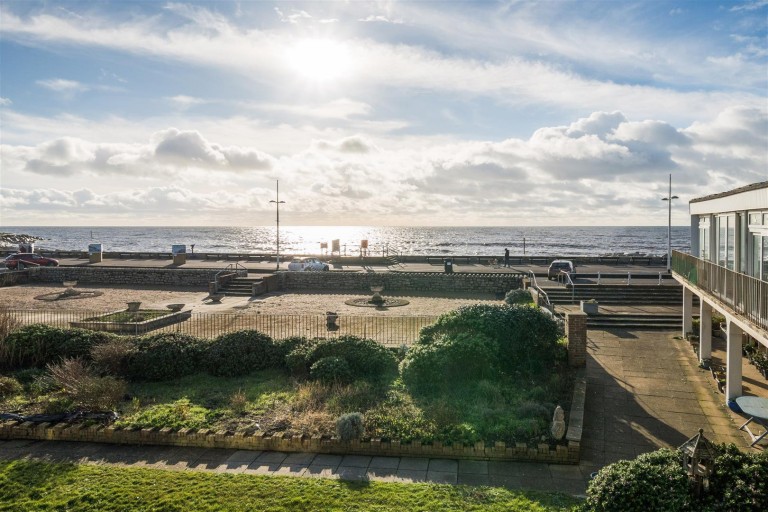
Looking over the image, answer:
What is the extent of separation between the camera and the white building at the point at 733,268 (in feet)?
37.4

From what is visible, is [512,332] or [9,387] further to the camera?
[512,332]

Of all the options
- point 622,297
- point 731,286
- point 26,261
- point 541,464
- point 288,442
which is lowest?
point 541,464

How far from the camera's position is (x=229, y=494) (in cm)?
867

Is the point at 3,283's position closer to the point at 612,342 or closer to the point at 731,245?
the point at 612,342

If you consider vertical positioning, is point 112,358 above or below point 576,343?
below

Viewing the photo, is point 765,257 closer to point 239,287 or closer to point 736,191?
point 736,191

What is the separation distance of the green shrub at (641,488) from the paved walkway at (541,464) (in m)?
1.50

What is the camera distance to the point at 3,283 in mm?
36000

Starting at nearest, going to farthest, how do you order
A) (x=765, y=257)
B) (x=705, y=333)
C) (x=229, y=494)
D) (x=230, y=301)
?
1. (x=229, y=494)
2. (x=765, y=257)
3. (x=705, y=333)
4. (x=230, y=301)

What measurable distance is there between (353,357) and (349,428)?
4475 millimetres

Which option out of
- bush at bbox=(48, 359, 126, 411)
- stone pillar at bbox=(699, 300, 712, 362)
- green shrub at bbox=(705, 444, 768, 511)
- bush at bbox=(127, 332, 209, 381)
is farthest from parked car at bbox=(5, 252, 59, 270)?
green shrub at bbox=(705, 444, 768, 511)

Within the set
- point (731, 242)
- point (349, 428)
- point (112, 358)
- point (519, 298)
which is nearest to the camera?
point (349, 428)

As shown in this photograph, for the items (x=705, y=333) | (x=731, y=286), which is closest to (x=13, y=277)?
(x=705, y=333)

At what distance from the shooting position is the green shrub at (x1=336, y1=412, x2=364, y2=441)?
33.9 ft
